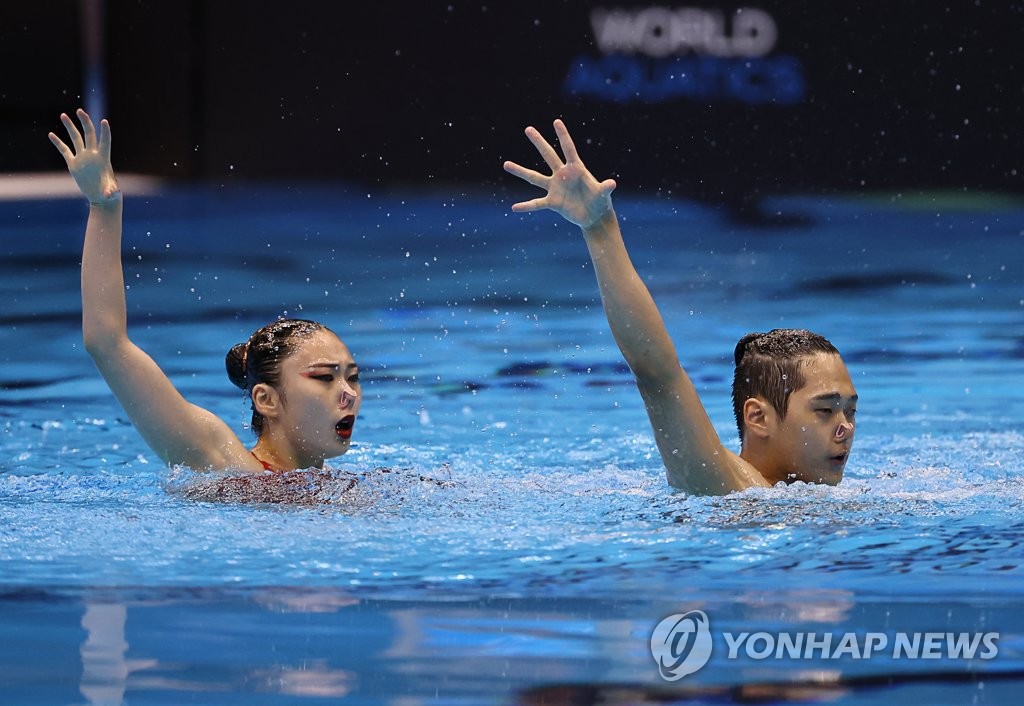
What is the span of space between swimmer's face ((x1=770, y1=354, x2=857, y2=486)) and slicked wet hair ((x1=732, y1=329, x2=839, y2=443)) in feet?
0.07

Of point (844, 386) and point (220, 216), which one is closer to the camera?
point (844, 386)

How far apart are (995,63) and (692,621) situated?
10541 mm

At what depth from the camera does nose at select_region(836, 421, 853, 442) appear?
12.3 feet

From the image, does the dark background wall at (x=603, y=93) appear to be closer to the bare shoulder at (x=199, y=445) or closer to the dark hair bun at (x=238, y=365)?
the dark hair bun at (x=238, y=365)

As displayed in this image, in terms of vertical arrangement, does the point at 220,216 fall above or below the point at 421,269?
above

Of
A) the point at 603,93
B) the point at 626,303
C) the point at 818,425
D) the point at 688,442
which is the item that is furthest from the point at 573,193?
the point at 603,93

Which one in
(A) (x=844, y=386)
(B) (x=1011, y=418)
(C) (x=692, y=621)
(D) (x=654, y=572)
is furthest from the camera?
(B) (x=1011, y=418)

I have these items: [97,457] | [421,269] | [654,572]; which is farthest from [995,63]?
[654,572]

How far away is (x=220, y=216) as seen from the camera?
11.4 metres

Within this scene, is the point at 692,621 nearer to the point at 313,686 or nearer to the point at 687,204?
the point at 313,686

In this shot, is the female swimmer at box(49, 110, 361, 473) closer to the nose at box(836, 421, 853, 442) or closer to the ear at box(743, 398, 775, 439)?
the ear at box(743, 398, 775, 439)

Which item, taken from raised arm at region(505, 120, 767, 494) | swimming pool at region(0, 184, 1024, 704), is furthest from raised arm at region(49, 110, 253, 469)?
raised arm at region(505, 120, 767, 494)

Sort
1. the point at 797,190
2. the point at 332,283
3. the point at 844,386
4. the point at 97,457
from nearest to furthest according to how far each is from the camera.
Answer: the point at 844,386 → the point at 97,457 → the point at 332,283 → the point at 797,190

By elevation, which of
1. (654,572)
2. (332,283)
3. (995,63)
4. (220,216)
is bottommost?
(654,572)
